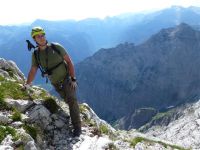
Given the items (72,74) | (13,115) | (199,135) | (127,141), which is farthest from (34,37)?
(199,135)

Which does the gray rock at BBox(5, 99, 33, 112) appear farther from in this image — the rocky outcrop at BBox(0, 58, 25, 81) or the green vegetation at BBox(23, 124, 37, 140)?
the rocky outcrop at BBox(0, 58, 25, 81)

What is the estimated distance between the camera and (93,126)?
70.1 feet

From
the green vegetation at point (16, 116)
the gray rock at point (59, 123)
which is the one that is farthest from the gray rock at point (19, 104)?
the gray rock at point (59, 123)

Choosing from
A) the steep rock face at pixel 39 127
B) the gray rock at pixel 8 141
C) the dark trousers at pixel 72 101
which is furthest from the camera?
the dark trousers at pixel 72 101

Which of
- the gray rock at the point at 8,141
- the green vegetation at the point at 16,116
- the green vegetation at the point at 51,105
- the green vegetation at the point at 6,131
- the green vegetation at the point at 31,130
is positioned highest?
the green vegetation at the point at 6,131

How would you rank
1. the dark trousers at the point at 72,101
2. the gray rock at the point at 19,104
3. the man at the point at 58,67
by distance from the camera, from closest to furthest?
the gray rock at the point at 19,104, the man at the point at 58,67, the dark trousers at the point at 72,101

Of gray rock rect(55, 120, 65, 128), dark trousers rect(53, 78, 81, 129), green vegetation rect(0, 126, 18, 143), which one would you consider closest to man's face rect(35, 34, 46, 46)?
dark trousers rect(53, 78, 81, 129)

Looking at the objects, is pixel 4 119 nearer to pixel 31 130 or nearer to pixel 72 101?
pixel 31 130

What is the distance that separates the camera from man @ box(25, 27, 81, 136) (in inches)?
739

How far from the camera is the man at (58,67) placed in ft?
61.6

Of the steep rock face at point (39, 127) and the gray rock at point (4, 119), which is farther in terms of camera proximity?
the gray rock at point (4, 119)

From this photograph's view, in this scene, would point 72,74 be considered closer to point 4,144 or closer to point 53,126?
point 53,126

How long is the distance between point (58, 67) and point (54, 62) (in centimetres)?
32

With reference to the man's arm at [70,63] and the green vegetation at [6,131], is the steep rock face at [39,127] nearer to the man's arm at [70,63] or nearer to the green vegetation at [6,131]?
the green vegetation at [6,131]
